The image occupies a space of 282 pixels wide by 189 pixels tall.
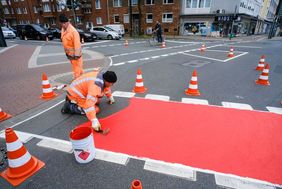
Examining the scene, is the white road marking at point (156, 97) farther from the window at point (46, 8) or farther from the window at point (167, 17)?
the window at point (46, 8)

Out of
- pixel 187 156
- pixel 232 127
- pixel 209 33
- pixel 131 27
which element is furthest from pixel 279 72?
pixel 131 27

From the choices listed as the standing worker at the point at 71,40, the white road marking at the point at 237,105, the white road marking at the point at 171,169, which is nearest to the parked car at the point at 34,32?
the standing worker at the point at 71,40

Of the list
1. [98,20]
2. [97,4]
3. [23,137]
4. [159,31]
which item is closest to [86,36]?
[159,31]

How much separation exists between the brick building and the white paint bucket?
32.2 meters

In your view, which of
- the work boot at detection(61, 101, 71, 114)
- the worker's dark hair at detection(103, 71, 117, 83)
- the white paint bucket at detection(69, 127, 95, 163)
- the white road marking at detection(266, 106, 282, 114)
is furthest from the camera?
the white road marking at detection(266, 106, 282, 114)

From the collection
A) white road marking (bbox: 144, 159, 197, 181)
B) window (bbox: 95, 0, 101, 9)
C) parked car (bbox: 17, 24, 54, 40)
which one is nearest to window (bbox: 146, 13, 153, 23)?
window (bbox: 95, 0, 101, 9)

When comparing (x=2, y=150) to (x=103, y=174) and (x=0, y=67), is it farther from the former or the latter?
(x=0, y=67)

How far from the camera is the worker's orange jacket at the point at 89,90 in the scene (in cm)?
327

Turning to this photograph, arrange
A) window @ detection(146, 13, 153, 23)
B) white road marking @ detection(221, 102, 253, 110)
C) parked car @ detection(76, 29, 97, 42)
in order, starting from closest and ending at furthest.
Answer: white road marking @ detection(221, 102, 253, 110)
parked car @ detection(76, 29, 97, 42)
window @ detection(146, 13, 153, 23)

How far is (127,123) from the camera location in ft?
12.7

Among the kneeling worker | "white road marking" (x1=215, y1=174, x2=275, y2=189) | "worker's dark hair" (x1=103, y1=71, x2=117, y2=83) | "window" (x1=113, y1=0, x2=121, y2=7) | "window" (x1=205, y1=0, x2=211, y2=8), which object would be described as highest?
"window" (x1=113, y1=0, x2=121, y2=7)

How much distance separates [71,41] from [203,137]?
16.0 feet

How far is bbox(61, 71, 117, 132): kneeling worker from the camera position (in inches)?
129

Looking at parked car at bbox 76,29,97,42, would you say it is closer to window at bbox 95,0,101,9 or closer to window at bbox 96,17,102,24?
window at bbox 96,17,102,24
